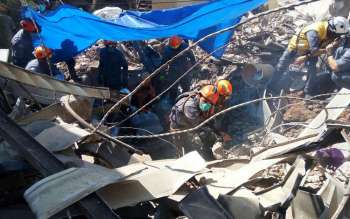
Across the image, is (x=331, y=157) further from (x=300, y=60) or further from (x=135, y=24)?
(x=135, y=24)

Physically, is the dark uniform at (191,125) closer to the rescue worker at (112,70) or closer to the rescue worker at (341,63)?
the rescue worker at (112,70)

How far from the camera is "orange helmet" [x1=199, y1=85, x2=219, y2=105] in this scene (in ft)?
19.0

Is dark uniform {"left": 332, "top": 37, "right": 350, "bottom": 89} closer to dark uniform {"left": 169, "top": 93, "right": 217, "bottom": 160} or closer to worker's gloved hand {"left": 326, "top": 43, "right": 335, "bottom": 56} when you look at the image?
worker's gloved hand {"left": 326, "top": 43, "right": 335, "bottom": 56}

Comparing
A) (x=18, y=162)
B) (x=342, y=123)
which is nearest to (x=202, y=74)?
(x=18, y=162)

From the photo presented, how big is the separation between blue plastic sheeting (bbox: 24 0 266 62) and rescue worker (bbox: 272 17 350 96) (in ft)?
2.88

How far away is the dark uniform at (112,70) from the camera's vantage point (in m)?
7.95

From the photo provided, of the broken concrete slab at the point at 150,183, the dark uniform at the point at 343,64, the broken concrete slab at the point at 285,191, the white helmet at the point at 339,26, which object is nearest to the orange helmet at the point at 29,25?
the white helmet at the point at 339,26

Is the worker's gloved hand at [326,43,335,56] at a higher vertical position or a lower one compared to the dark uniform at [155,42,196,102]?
higher

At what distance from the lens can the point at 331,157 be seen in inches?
159

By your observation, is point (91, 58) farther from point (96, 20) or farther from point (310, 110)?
point (310, 110)

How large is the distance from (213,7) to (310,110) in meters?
2.29

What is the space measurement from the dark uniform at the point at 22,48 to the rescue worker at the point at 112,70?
4.28 feet

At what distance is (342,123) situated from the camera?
313cm

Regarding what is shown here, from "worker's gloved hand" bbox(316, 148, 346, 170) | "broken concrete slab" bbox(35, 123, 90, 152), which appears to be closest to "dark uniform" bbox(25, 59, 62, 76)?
"broken concrete slab" bbox(35, 123, 90, 152)
